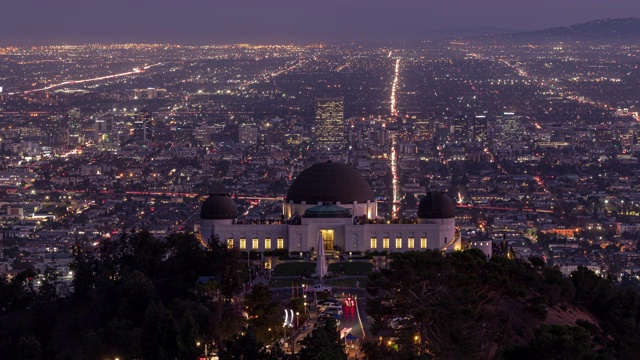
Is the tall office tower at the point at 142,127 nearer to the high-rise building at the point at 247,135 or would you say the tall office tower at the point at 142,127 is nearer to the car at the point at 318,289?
the high-rise building at the point at 247,135

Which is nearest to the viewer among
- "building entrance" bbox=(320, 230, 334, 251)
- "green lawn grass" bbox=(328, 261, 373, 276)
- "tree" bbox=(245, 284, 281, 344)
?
"tree" bbox=(245, 284, 281, 344)

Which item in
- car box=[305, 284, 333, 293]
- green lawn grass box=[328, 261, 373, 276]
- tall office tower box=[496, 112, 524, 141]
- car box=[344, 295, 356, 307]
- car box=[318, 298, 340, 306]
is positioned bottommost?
tall office tower box=[496, 112, 524, 141]

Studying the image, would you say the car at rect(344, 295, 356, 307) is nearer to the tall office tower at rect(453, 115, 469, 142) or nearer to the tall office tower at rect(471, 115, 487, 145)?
the tall office tower at rect(471, 115, 487, 145)

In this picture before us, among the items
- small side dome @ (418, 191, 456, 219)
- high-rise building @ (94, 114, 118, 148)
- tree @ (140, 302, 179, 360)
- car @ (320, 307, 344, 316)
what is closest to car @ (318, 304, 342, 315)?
car @ (320, 307, 344, 316)

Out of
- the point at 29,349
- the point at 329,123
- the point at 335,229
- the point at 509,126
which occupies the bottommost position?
the point at 509,126

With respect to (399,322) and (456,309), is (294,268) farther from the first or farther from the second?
(456,309)

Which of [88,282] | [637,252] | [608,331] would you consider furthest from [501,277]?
[637,252]

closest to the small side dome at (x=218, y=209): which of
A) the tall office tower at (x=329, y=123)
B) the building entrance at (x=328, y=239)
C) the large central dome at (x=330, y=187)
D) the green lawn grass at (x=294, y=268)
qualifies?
the large central dome at (x=330, y=187)

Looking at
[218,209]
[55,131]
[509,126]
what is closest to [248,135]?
[55,131]
